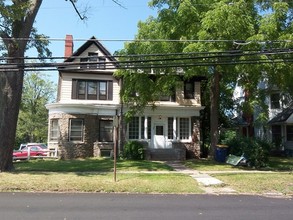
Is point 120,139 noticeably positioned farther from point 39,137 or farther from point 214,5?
point 39,137

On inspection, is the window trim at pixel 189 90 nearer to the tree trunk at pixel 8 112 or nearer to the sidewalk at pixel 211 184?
the sidewalk at pixel 211 184

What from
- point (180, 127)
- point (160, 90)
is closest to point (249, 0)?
point (160, 90)

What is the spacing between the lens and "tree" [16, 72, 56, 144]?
5928 cm

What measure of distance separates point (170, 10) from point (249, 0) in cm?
445

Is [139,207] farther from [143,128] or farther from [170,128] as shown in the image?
[170,128]

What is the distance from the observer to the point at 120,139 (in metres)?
27.5

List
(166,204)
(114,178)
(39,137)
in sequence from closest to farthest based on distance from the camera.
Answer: (166,204) → (114,178) → (39,137)

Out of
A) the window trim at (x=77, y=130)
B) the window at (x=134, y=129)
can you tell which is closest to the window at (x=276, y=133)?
the window at (x=134, y=129)

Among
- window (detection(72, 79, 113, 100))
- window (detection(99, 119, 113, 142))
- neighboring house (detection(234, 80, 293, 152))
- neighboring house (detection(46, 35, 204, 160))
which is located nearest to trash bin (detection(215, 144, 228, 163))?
neighboring house (detection(46, 35, 204, 160))

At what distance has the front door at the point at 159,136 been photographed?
28.4 meters

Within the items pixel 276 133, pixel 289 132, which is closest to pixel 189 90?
pixel 276 133

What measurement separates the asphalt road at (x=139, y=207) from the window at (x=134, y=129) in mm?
16070

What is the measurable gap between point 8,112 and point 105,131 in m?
12.0

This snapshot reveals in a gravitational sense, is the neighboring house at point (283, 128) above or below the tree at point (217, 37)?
below
